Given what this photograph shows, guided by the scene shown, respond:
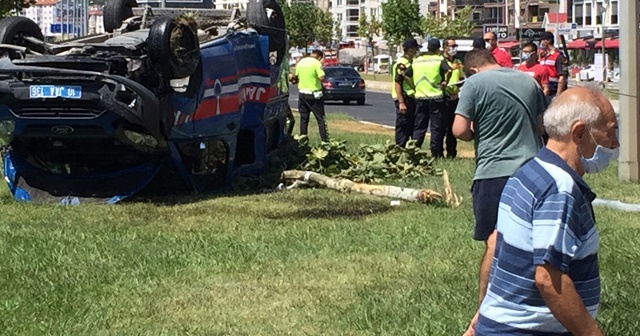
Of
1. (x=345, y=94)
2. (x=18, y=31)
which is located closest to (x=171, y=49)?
(x=18, y=31)

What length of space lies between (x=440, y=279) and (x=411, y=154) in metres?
7.02

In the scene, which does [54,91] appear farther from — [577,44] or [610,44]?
[577,44]

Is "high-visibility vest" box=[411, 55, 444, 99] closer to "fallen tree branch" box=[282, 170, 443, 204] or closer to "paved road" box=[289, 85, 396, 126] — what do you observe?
"fallen tree branch" box=[282, 170, 443, 204]

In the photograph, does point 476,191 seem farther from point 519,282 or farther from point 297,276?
point 519,282

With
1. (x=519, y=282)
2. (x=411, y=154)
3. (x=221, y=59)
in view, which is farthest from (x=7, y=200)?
(x=519, y=282)

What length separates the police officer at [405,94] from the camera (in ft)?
56.0

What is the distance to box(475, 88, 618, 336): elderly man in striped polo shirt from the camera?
387cm

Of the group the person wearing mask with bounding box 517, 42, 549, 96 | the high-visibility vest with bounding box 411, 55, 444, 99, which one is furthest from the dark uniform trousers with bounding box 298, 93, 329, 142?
the person wearing mask with bounding box 517, 42, 549, 96

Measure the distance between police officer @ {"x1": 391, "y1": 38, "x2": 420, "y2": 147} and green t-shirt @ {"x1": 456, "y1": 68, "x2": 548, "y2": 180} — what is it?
9.81m

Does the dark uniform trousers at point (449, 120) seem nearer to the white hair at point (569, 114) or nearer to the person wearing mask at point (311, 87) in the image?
the person wearing mask at point (311, 87)

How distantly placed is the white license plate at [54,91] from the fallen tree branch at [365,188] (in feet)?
10.8

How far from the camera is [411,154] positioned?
49.2ft

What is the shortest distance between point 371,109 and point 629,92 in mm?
24577

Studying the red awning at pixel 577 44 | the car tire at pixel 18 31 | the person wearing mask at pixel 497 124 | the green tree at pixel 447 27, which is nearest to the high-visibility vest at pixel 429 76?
the car tire at pixel 18 31
